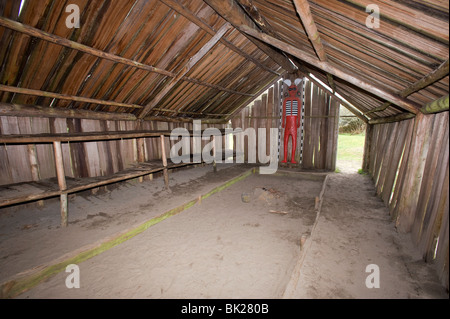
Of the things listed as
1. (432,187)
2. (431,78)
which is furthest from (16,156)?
(432,187)

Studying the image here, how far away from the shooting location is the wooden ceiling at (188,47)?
226 centimetres

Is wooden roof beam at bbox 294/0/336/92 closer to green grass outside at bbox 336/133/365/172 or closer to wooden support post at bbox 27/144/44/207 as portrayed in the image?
wooden support post at bbox 27/144/44/207

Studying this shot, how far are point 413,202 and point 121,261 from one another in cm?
474

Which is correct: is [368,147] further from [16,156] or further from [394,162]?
[16,156]

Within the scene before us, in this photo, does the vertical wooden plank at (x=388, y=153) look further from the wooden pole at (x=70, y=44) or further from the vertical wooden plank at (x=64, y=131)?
the vertical wooden plank at (x=64, y=131)

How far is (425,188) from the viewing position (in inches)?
120

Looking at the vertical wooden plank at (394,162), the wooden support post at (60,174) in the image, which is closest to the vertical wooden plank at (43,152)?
the wooden support post at (60,174)

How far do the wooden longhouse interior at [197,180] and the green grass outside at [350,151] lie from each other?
13.2ft

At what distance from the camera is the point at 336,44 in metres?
3.23

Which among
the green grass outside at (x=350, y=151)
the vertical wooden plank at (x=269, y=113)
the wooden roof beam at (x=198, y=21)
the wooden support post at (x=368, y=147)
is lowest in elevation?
the green grass outside at (x=350, y=151)

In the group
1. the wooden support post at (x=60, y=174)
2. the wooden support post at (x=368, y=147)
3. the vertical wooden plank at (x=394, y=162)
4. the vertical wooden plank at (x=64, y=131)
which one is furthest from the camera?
the wooden support post at (x=368, y=147)

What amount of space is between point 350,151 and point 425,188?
1174 cm

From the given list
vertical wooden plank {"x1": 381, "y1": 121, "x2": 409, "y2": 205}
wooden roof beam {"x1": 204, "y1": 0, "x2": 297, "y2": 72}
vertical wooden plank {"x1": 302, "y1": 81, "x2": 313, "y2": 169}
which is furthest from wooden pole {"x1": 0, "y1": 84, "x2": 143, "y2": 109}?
vertical wooden plank {"x1": 302, "y1": 81, "x2": 313, "y2": 169}

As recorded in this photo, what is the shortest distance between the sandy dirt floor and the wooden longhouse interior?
0.09 ft
